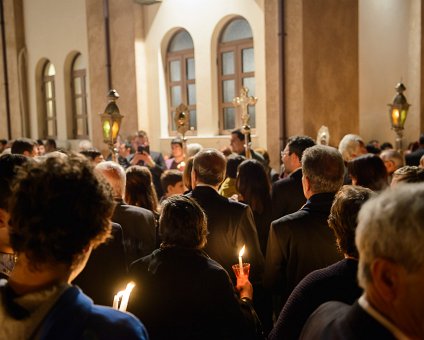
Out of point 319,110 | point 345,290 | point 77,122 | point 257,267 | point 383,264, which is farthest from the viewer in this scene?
point 77,122

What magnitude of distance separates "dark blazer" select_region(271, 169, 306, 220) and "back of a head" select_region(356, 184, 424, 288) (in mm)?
3349

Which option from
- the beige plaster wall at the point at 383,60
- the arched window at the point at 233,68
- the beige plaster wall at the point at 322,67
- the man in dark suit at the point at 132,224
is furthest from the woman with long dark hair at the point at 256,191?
the beige plaster wall at the point at 383,60

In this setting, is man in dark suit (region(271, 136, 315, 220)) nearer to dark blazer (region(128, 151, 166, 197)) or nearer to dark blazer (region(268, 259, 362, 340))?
dark blazer (region(268, 259, 362, 340))

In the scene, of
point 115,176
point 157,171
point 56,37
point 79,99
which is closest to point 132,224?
point 115,176

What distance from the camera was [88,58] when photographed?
568 inches

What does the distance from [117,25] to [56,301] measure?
507 inches

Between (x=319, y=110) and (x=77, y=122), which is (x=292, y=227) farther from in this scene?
(x=77, y=122)

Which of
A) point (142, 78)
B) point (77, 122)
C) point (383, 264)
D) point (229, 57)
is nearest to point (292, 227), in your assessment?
point (383, 264)

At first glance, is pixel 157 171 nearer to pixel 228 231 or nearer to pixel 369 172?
pixel 369 172

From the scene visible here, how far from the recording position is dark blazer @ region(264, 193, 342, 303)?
10.8 ft

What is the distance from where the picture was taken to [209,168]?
4.11m

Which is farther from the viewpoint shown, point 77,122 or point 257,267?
point 77,122

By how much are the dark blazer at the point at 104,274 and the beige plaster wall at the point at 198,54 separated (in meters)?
8.19

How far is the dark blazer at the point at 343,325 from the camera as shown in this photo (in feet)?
4.59
